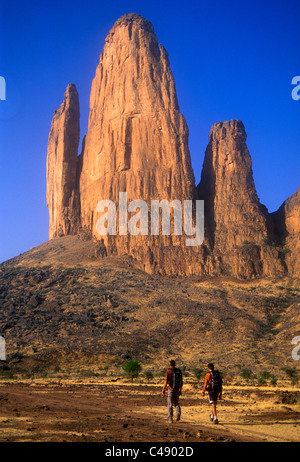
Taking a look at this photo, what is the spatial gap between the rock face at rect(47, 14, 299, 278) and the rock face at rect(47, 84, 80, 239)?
204 mm

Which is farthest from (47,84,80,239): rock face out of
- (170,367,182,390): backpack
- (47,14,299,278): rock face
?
(170,367,182,390): backpack

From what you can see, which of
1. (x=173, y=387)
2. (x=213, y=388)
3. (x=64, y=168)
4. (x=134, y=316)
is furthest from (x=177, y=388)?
(x=64, y=168)

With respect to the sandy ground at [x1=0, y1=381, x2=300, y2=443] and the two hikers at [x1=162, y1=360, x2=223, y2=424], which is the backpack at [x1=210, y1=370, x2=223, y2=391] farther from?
the sandy ground at [x1=0, y1=381, x2=300, y2=443]

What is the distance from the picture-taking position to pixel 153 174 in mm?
72688

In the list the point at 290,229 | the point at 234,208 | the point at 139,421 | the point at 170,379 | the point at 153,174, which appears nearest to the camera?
the point at 139,421

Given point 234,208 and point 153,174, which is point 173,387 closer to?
point 234,208

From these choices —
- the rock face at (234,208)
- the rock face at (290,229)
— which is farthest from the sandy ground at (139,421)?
the rock face at (290,229)

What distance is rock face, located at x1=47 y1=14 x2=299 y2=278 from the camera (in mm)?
66000

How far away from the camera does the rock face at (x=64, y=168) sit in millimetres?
83375

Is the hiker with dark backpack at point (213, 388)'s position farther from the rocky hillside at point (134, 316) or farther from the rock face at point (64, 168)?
the rock face at point (64, 168)

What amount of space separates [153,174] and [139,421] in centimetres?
6264

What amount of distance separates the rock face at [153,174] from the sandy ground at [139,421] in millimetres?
48385
